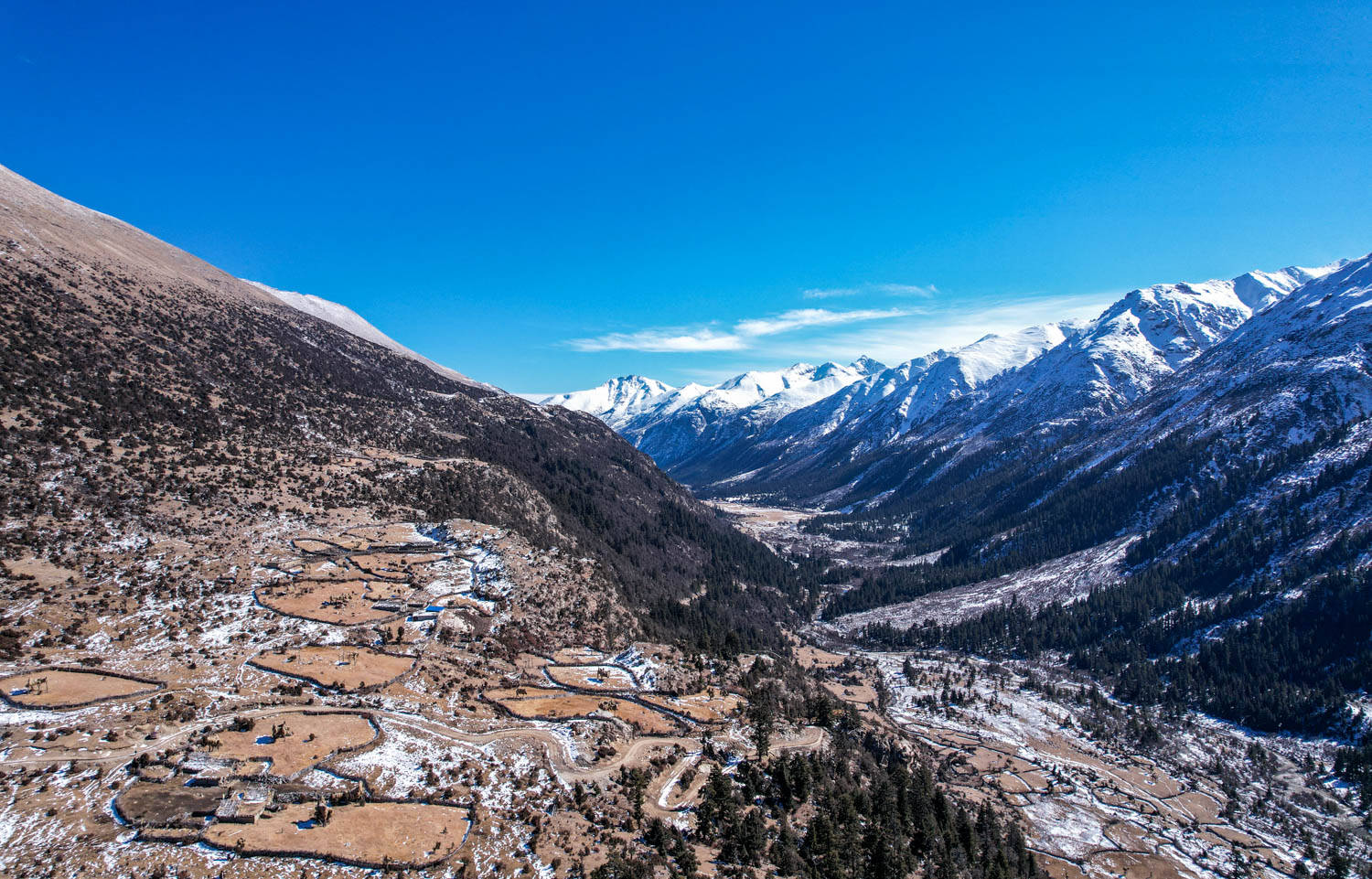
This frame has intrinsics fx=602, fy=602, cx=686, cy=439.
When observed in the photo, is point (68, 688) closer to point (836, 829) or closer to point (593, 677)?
point (593, 677)

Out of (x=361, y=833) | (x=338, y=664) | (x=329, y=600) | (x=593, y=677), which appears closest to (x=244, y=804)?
(x=361, y=833)

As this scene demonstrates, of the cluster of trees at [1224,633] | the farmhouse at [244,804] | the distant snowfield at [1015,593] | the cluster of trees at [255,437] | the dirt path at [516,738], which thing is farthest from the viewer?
the distant snowfield at [1015,593]

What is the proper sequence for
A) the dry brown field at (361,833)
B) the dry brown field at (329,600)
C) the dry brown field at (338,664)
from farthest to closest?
the dry brown field at (329,600) < the dry brown field at (338,664) < the dry brown field at (361,833)

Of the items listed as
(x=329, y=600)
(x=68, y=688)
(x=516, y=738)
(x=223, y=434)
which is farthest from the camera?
(x=223, y=434)

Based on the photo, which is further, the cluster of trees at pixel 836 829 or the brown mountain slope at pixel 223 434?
the brown mountain slope at pixel 223 434

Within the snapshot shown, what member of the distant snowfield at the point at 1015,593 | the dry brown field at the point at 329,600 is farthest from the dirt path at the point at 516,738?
the distant snowfield at the point at 1015,593

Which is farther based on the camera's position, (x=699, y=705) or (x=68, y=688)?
(x=699, y=705)

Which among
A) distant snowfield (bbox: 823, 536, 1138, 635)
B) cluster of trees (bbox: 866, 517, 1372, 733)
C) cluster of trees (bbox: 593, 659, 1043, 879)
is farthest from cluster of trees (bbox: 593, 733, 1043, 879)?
distant snowfield (bbox: 823, 536, 1138, 635)

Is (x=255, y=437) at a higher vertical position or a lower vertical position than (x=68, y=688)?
higher

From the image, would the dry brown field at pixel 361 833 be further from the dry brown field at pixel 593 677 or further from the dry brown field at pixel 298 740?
the dry brown field at pixel 593 677
